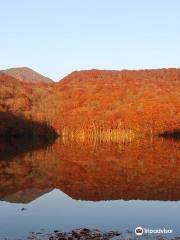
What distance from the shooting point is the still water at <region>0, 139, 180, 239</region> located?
21.5 m

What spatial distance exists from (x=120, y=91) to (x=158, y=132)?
3753 centimetres

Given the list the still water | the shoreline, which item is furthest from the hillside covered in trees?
the shoreline

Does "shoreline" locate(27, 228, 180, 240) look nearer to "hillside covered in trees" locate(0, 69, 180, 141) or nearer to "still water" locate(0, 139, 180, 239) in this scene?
"still water" locate(0, 139, 180, 239)

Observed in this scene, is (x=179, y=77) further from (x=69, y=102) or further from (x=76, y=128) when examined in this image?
(x=76, y=128)

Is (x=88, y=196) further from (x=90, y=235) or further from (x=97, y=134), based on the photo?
(x=97, y=134)

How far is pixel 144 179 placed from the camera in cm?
3622

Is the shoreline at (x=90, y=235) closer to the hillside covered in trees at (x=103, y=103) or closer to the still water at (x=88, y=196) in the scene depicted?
the still water at (x=88, y=196)

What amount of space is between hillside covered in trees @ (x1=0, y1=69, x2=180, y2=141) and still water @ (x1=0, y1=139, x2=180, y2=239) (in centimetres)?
7850

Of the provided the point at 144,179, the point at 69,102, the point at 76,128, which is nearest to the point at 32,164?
the point at 144,179

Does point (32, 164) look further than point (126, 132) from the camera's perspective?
No

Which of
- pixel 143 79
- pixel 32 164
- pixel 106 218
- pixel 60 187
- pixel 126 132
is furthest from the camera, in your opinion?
pixel 143 79

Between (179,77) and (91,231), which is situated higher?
(179,77)

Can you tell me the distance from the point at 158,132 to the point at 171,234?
393ft

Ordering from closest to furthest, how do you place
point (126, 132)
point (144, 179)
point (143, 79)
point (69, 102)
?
point (144, 179) < point (126, 132) < point (69, 102) < point (143, 79)
